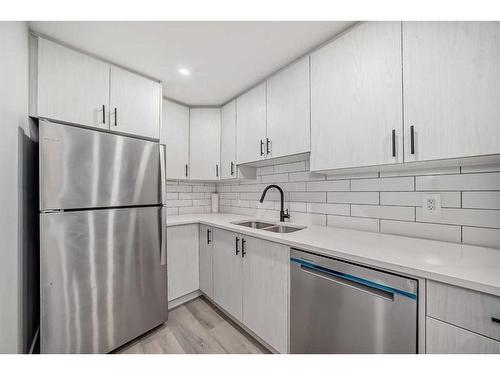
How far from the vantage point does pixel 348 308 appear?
970 millimetres

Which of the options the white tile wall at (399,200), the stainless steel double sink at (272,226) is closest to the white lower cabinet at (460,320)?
the white tile wall at (399,200)

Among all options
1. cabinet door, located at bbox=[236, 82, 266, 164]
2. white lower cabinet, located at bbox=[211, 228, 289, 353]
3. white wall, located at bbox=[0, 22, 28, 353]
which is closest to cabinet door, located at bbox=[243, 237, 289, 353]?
white lower cabinet, located at bbox=[211, 228, 289, 353]

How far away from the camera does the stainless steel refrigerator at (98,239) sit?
117 centimetres

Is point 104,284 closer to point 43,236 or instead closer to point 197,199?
point 43,236

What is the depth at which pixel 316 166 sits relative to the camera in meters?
1.42

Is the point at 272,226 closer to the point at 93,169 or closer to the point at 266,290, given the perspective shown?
the point at 266,290

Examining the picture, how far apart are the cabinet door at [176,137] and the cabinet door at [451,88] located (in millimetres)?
2019

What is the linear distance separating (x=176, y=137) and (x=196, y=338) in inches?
75.9

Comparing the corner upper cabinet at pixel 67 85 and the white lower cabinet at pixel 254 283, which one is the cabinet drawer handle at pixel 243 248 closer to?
the white lower cabinet at pixel 254 283

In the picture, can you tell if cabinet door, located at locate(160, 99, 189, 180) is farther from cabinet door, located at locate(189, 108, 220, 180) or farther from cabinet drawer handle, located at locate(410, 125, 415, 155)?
cabinet drawer handle, located at locate(410, 125, 415, 155)

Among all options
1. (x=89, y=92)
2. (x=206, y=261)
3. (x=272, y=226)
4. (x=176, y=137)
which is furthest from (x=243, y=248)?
(x=89, y=92)

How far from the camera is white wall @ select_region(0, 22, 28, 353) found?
845 mm
